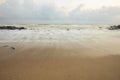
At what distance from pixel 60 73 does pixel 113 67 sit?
1.87 meters

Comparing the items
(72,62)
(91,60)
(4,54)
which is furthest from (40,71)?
(4,54)

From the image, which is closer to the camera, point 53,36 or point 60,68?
point 60,68

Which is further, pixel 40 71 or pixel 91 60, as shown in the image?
pixel 91 60

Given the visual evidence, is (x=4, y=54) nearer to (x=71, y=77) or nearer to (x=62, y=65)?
(x=62, y=65)

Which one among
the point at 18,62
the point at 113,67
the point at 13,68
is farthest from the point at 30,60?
the point at 113,67

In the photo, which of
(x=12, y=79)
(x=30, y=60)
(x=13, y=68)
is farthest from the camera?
(x=30, y=60)

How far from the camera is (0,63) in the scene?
6.57m

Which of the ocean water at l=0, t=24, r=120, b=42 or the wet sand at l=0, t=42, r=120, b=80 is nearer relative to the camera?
the wet sand at l=0, t=42, r=120, b=80

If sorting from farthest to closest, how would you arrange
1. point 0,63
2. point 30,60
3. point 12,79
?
point 30,60 → point 0,63 → point 12,79

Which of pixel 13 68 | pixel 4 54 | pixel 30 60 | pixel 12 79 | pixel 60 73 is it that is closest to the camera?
pixel 12 79

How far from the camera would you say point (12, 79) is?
17.0 feet

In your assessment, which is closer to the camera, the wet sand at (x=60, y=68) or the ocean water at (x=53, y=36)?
the wet sand at (x=60, y=68)

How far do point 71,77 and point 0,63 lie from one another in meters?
2.67

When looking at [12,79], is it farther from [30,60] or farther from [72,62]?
[72,62]
